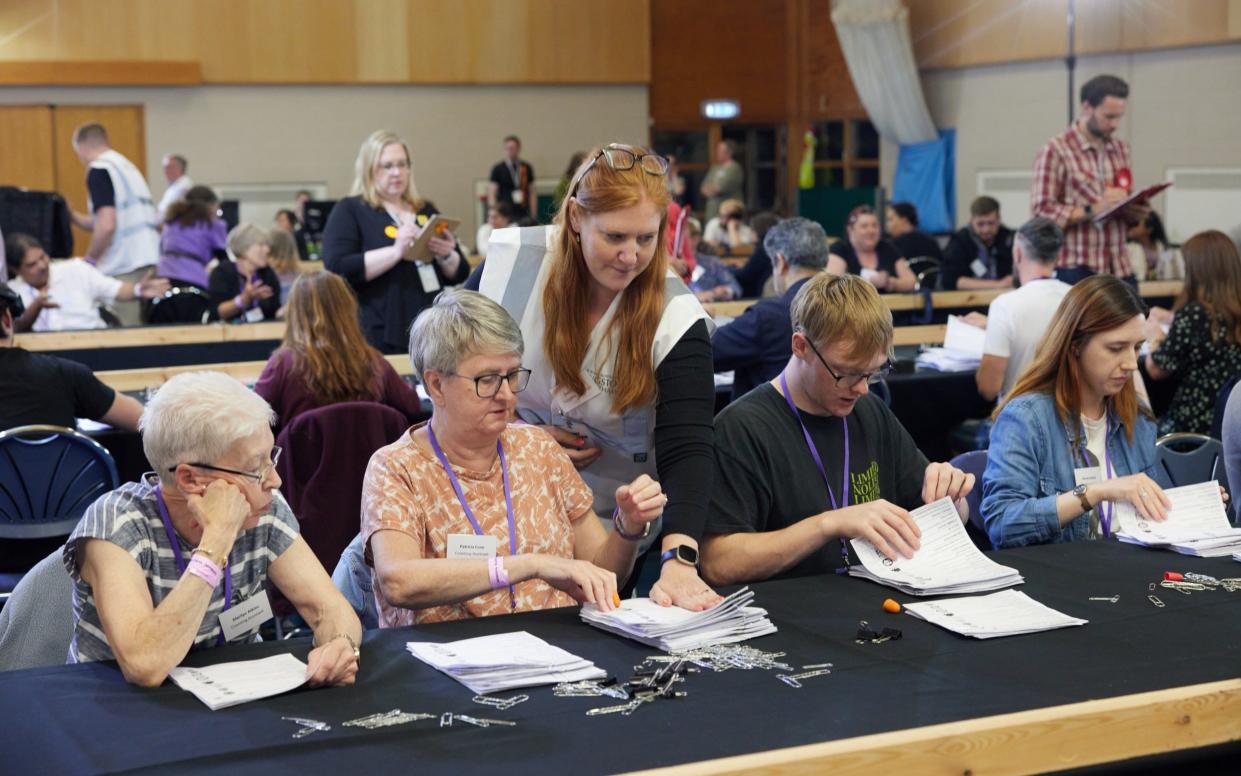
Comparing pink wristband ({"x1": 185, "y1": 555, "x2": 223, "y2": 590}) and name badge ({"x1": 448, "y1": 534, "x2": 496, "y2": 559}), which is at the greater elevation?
pink wristband ({"x1": 185, "y1": 555, "x2": 223, "y2": 590})

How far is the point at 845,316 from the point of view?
2457 millimetres

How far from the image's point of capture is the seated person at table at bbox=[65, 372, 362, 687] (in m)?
1.86

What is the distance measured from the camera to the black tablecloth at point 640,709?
154cm

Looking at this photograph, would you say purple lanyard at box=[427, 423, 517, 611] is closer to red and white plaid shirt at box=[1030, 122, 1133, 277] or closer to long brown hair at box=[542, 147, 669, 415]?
long brown hair at box=[542, 147, 669, 415]

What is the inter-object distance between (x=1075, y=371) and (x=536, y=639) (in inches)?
57.9

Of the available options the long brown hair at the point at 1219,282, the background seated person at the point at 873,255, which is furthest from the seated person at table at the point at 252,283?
the long brown hair at the point at 1219,282

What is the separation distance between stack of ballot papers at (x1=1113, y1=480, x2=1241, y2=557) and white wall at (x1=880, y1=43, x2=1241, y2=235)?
8.97 metres

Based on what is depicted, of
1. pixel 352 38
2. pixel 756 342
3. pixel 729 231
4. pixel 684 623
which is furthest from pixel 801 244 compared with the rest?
pixel 352 38

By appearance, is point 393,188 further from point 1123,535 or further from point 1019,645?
point 1019,645

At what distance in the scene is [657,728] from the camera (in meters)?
1.61

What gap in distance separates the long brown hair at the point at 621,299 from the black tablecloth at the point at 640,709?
49cm

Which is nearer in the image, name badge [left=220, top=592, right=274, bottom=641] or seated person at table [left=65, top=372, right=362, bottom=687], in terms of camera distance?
seated person at table [left=65, top=372, right=362, bottom=687]

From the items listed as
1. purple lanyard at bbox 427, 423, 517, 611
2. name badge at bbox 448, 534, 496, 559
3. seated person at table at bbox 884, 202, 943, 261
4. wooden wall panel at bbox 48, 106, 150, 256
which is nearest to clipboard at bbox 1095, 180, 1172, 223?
seated person at table at bbox 884, 202, 943, 261

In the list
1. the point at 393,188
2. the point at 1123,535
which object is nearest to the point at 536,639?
the point at 1123,535
